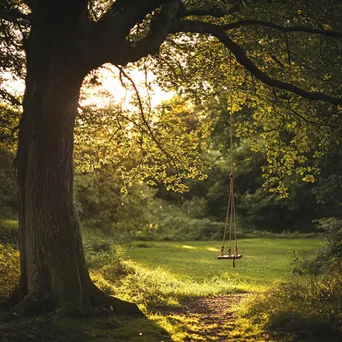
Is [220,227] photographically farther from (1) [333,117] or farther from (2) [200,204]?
(1) [333,117]

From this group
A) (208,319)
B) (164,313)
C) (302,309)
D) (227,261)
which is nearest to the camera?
(302,309)

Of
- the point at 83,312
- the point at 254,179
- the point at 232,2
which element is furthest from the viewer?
the point at 254,179

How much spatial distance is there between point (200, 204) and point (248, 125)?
1182 inches

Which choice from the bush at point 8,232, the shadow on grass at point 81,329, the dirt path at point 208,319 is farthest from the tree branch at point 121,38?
the bush at point 8,232

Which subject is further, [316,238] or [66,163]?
[316,238]

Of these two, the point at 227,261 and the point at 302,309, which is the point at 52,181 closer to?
the point at 302,309

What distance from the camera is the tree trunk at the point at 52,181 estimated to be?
7.92 metres

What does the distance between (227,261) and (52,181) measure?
16402mm

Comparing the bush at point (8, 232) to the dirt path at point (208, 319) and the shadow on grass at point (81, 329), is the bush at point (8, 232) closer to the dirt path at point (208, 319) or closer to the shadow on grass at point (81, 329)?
the dirt path at point (208, 319)

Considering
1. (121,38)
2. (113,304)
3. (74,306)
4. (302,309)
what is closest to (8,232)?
(113,304)

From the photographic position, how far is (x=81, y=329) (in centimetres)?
700

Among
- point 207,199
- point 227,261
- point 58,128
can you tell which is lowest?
point 227,261

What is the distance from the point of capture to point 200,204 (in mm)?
42625

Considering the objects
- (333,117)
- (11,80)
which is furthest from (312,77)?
(11,80)
